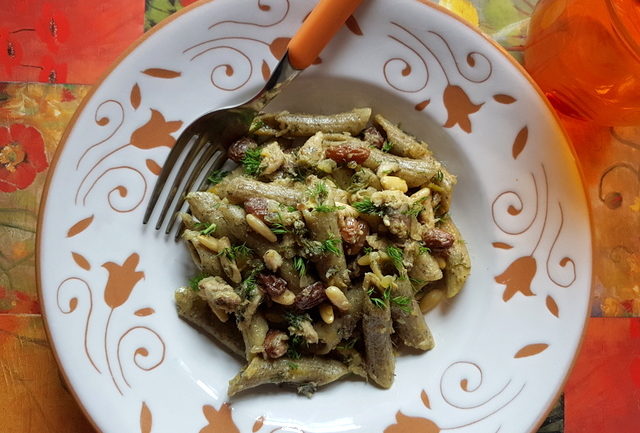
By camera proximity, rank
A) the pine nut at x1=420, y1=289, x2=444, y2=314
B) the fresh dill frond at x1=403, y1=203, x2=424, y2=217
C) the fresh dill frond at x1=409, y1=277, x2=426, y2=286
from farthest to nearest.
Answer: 1. the pine nut at x1=420, y1=289, x2=444, y2=314
2. the fresh dill frond at x1=409, y1=277, x2=426, y2=286
3. the fresh dill frond at x1=403, y1=203, x2=424, y2=217

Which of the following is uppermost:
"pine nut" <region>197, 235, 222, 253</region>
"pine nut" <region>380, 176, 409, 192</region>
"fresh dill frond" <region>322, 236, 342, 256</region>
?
"pine nut" <region>380, 176, 409, 192</region>

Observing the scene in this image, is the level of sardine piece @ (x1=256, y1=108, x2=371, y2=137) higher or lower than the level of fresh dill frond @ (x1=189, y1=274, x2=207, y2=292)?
higher

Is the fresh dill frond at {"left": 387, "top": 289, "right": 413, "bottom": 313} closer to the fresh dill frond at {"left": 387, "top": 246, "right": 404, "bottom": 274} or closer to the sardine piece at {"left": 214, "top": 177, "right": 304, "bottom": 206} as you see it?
the fresh dill frond at {"left": 387, "top": 246, "right": 404, "bottom": 274}

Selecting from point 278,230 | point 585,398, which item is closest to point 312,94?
point 278,230

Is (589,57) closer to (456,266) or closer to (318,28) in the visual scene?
(456,266)

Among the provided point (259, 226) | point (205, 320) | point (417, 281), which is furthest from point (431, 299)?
point (205, 320)

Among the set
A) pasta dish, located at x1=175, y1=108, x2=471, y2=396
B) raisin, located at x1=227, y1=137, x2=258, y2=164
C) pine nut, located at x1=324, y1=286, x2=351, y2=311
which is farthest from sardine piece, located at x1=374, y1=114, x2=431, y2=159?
pine nut, located at x1=324, y1=286, x2=351, y2=311

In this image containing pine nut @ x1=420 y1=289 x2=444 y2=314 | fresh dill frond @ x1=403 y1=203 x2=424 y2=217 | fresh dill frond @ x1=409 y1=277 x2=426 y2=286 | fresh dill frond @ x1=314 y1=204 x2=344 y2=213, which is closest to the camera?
fresh dill frond @ x1=314 y1=204 x2=344 y2=213
